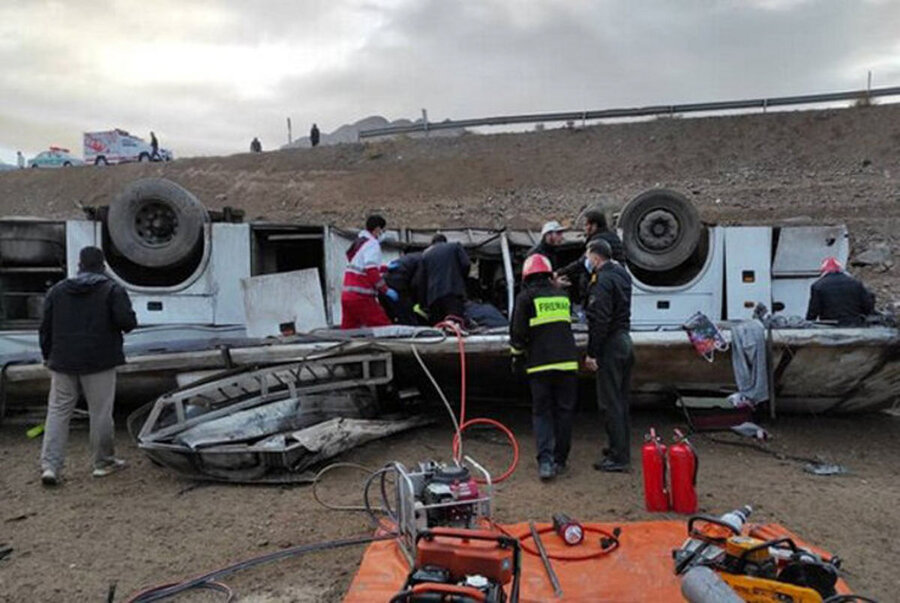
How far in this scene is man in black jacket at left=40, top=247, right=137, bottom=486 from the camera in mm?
4754

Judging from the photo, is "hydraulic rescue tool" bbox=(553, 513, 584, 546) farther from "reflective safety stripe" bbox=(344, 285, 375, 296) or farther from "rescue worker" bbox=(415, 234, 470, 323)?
"reflective safety stripe" bbox=(344, 285, 375, 296)

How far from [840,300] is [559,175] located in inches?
717

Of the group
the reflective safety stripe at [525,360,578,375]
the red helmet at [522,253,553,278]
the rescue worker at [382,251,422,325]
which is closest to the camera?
the reflective safety stripe at [525,360,578,375]

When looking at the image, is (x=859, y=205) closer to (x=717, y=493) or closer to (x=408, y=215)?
(x=408, y=215)

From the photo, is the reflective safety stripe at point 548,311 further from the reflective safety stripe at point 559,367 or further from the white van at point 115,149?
the white van at point 115,149

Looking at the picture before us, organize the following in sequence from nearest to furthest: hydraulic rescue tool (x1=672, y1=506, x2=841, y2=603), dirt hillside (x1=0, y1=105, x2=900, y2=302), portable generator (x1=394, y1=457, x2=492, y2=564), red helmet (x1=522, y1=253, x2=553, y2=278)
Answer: hydraulic rescue tool (x1=672, y1=506, x2=841, y2=603), portable generator (x1=394, y1=457, x2=492, y2=564), red helmet (x1=522, y1=253, x2=553, y2=278), dirt hillside (x1=0, y1=105, x2=900, y2=302)

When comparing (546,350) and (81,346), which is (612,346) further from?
(81,346)

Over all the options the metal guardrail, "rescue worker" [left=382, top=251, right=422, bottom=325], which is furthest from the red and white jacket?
the metal guardrail

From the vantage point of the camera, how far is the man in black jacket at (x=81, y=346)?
475 centimetres

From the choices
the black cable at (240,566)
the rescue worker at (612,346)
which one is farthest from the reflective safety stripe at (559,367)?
the black cable at (240,566)

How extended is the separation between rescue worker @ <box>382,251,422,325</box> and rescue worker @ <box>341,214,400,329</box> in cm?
26

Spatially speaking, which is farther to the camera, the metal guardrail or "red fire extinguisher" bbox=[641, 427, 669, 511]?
the metal guardrail

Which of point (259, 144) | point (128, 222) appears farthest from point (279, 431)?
point (259, 144)

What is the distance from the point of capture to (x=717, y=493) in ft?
14.9
